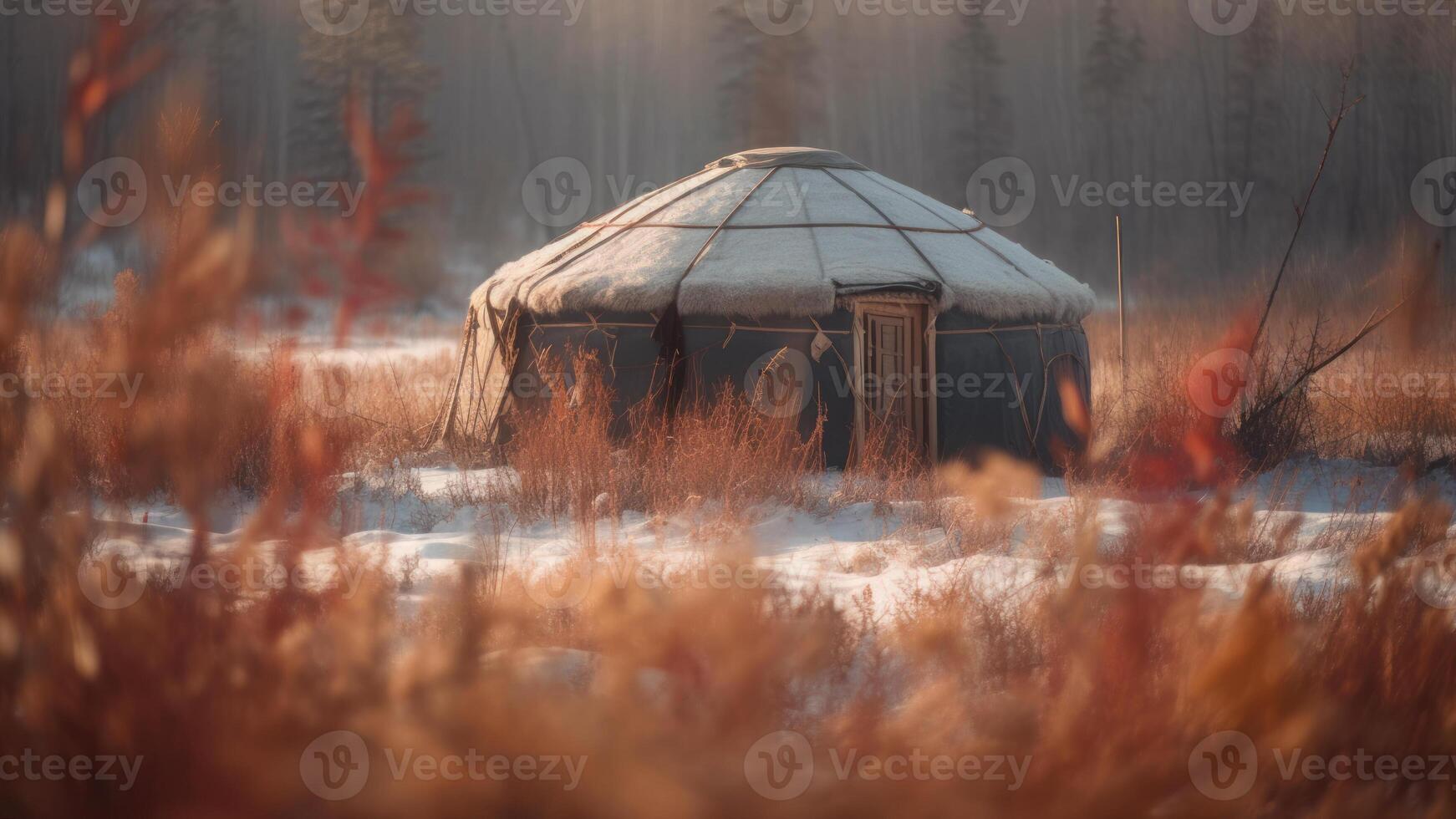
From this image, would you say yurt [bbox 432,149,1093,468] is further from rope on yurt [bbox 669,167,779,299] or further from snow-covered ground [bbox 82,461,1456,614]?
snow-covered ground [bbox 82,461,1456,614]

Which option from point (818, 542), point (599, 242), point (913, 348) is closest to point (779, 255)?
point (913, 348)

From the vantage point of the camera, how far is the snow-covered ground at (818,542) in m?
3.20

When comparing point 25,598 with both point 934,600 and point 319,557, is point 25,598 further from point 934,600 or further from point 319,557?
→ point 934,600

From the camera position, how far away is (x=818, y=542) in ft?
15.1

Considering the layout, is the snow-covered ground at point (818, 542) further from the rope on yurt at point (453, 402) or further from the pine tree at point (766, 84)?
the pine tree at point (766, 84)

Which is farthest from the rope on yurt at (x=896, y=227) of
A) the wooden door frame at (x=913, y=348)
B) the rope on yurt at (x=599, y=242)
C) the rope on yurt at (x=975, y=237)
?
the rope on yurt at (x=599, y=242)

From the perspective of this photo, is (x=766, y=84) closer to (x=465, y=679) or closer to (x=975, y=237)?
(x=975, y=237)

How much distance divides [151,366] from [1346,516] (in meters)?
4.80

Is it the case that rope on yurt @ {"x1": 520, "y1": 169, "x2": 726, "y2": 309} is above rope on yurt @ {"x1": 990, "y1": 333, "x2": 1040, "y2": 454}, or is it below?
above

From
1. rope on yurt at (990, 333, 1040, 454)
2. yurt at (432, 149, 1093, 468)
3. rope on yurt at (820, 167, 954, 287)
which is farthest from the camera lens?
rope on yurt at (990, 333, 1040, 454)

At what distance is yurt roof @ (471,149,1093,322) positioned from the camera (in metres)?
6.38

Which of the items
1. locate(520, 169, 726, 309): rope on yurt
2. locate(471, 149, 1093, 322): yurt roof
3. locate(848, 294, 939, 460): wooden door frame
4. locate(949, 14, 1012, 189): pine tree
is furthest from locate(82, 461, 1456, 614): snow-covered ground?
locate(949, 14, 1012, 189): pine tree

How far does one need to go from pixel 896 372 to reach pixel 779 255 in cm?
107

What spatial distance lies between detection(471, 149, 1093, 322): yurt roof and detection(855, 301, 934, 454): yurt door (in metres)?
0.30
